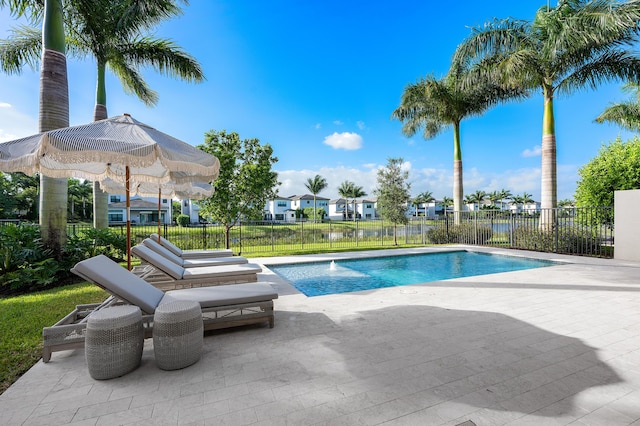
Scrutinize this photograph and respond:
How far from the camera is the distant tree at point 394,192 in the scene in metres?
15.3

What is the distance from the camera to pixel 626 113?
17.0 m

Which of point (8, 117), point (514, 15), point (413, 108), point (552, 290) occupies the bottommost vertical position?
point (552, 290)

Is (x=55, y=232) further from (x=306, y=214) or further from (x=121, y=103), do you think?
(x=306, y=214)

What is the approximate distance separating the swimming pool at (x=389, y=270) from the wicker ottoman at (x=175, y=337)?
12.8 ft

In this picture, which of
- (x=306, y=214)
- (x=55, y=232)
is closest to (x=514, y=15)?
(x=55, y=232)

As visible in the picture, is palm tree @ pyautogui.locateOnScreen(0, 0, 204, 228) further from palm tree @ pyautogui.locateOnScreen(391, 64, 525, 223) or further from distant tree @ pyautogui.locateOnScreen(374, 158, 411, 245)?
palm tree @ pyautogui.locateOnScreen(391, 64, 525, 223)

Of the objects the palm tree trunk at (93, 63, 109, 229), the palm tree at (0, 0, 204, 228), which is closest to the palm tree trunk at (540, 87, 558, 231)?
the palm tree at (0, 0, 204, 228)

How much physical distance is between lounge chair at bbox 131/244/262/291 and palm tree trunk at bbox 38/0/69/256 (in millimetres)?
3544

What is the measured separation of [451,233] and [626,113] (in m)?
13.3

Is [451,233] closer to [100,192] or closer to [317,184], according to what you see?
[100,192]

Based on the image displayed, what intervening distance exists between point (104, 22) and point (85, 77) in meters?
3.39

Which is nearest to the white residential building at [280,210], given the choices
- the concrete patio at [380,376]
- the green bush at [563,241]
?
the green bush at [563,241]

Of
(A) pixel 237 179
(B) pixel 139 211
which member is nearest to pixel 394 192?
(A) pixel 237 179

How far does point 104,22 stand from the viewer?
8.77 meters
